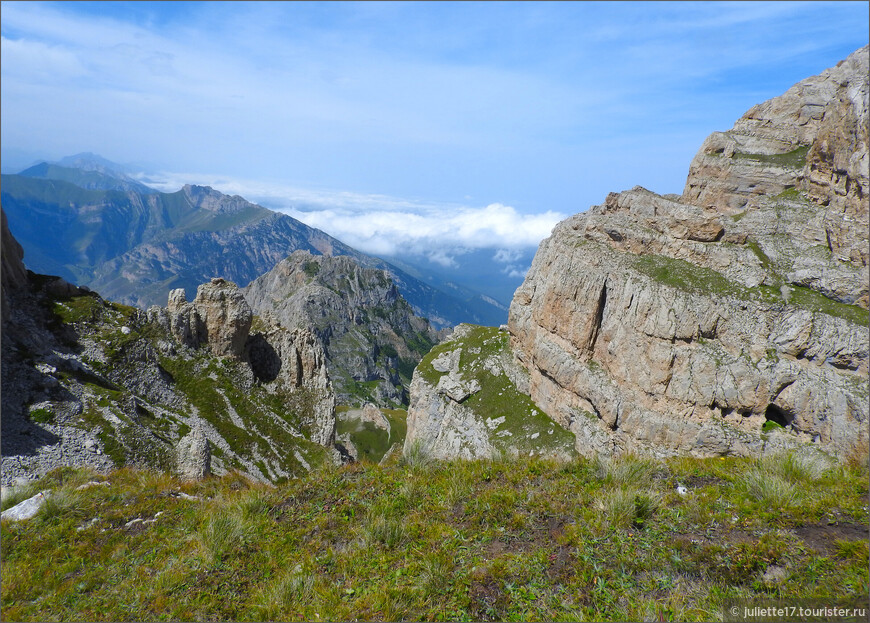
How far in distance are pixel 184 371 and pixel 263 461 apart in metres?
19.6

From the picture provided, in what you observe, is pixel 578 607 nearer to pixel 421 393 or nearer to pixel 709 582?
pixel 709 582

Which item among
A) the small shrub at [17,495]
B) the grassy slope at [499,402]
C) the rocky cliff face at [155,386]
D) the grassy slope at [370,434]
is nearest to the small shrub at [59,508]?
the small shrub at [17,495]

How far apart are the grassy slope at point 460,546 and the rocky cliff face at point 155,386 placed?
23.8 m

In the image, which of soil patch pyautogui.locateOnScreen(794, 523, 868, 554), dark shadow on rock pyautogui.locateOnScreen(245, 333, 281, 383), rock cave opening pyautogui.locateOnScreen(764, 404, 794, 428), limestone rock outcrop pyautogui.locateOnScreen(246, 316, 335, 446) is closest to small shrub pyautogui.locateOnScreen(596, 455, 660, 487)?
soil patch pyautogui.locateOnScreen(794, 523, 868, 554)

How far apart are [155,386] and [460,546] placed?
64154 millimetres

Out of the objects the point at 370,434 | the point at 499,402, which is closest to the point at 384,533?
the point at 499,402

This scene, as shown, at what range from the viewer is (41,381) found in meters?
→ 42.4

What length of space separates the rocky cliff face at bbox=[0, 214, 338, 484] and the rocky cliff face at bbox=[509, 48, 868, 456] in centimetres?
4831

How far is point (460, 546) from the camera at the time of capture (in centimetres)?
852

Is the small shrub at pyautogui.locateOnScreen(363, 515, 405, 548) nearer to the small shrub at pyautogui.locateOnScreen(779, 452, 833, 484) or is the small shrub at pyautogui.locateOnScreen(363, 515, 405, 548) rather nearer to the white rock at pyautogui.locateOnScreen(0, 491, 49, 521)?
the white rock at pyautogui.locateOnScreen(0, 491, 49, 521)

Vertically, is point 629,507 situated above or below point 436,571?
above

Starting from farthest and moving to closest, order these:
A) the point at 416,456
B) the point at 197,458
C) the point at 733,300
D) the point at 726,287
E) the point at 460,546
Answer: the point at 726,287
the point at 733,300
the point at 197,458
the point at 416,456
the point at 460,546

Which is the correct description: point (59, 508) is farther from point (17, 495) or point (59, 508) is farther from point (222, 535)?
point (222, 535)

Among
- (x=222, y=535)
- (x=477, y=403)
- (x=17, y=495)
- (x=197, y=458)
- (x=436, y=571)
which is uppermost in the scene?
(x=436, y=571)
